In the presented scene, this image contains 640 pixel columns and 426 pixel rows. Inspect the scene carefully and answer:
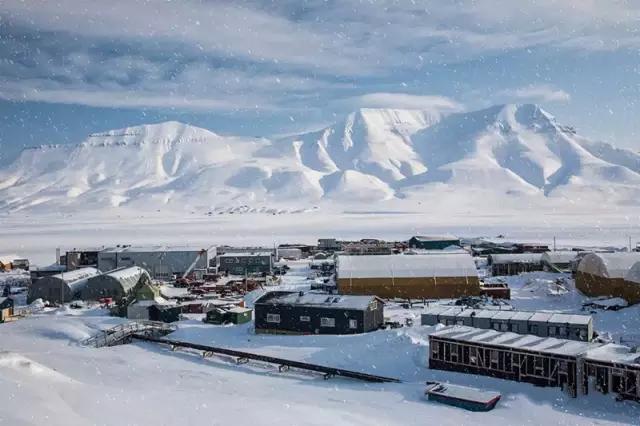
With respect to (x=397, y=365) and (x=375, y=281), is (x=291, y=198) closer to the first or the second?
(x=375, y=281)

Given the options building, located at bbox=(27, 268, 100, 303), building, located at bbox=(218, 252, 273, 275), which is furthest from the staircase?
building, located at bbox=(218, 252, 273, 275)

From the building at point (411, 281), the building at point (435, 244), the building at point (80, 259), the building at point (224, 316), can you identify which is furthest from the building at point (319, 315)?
the building at point (435, 244)

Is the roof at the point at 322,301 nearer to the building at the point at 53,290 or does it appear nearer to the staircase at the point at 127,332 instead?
the staircase at the point at 127,332

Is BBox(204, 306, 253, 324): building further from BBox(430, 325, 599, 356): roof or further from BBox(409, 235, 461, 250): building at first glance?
BBox(409, 235, 461, 250): building

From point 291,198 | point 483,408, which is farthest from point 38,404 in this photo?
point 291,198

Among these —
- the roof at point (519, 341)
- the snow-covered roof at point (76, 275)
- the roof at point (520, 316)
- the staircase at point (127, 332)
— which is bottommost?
the staircase at point (127, 332)

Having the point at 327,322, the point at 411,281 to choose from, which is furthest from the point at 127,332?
the point at 411,281
